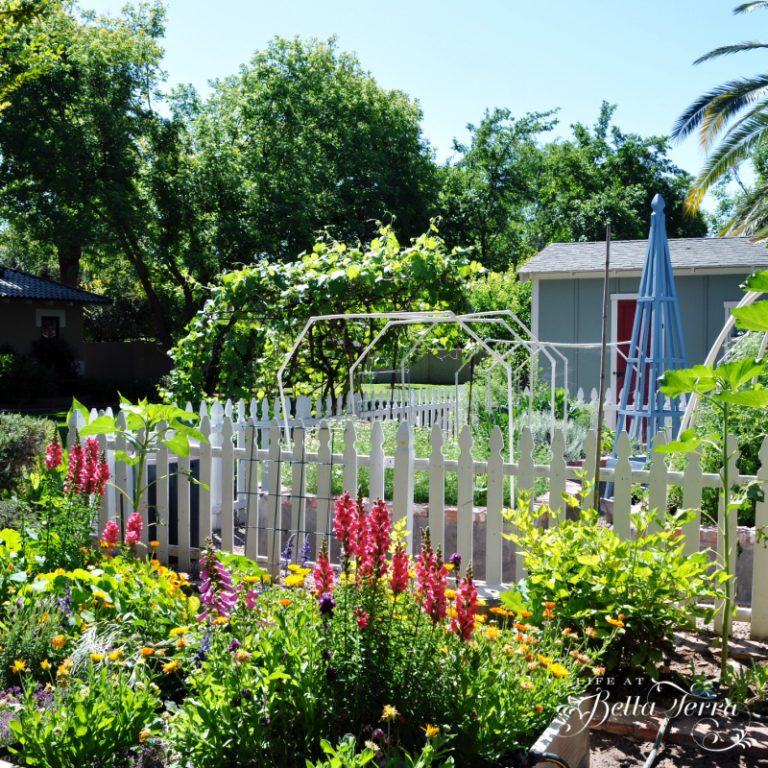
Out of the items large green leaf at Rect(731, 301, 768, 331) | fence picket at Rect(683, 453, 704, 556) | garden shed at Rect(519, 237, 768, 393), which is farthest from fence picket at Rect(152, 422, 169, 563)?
garden shed at Rect(519, 237, 768, 393)

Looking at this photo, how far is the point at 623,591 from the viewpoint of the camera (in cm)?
338

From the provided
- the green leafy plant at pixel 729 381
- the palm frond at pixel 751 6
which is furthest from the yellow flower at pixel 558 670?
the palm frond at pixel 751 6

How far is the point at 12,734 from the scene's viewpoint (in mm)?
2691

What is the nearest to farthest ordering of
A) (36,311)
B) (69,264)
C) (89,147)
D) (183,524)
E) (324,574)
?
1. (324,574)
2. (183,524)
3. (89,147)
4. (36,311)
5. (69,264)

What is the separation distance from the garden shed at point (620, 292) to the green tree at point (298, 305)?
6.07m

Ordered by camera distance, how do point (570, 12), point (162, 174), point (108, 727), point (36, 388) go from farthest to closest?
point (162, 174) < point (36, 388) < point (570, 12) < point (108, 727)

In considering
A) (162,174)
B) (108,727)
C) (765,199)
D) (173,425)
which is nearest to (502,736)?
(108,727)

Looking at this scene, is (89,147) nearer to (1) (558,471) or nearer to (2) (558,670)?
(1) (558,471)

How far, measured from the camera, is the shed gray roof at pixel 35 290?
2355 centimetres

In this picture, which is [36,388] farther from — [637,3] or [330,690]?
[330,690]

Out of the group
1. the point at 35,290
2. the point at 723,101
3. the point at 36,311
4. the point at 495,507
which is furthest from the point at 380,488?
the point at 36,311

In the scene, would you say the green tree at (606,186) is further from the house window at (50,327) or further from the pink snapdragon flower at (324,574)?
the pink snapdragon flower at (324,574)

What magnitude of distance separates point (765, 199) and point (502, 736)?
46.5 feet

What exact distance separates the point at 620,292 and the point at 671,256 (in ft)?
3.88
